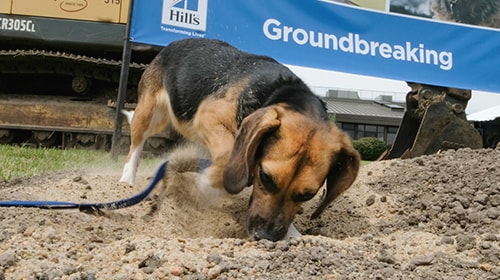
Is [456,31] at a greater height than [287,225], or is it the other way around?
[456,31]

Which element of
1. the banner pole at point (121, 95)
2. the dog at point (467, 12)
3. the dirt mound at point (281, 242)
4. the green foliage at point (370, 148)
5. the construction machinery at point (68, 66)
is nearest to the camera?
the dirt mound at point (281, 242)

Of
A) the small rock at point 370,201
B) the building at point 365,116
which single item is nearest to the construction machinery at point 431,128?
the small rock at point 370,201

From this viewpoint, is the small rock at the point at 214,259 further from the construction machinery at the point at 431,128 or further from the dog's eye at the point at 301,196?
the construction machinery at the point at 431,128

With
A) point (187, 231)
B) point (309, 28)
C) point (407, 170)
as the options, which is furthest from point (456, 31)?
point (187, 231)

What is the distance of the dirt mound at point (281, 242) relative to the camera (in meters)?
2.32

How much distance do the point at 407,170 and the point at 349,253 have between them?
245 cm

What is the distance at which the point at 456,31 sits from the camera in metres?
7.63

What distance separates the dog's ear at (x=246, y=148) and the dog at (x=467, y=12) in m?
6.39

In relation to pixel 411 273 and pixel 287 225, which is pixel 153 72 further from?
pixel 411 273

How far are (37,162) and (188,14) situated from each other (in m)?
2.30

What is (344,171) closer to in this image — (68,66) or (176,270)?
(176,270)

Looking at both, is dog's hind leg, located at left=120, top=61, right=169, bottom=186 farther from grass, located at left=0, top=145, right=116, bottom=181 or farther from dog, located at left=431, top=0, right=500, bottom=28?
dog, located at left=431, top=0, right=500, bottom=28

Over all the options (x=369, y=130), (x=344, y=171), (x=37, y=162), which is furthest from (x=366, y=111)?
(x=344, y=171)

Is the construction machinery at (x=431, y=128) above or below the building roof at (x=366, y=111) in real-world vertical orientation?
above
